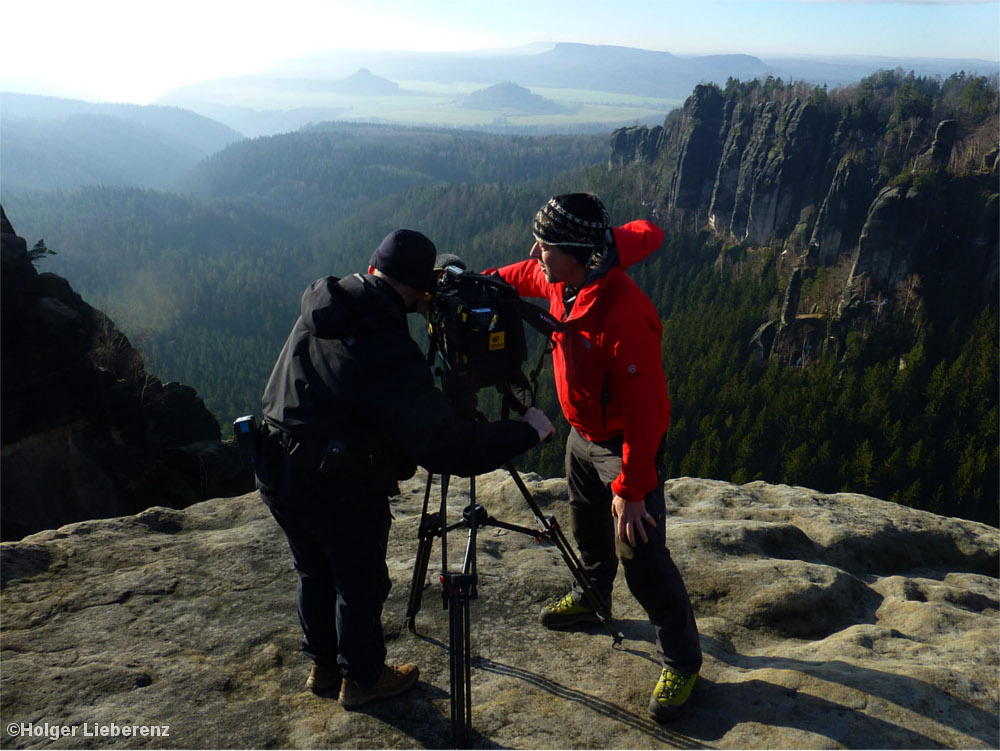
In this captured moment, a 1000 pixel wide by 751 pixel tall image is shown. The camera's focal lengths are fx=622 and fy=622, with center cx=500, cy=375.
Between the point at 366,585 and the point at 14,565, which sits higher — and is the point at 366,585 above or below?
above

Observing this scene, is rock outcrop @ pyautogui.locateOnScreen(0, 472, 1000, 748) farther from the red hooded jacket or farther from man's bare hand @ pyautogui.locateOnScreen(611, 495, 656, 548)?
the red hooded jacket

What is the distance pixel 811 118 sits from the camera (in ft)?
353

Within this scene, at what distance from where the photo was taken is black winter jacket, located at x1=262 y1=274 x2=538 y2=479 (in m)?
4.10

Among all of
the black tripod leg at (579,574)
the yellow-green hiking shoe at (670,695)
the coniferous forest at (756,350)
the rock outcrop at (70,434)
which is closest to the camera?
the yellow-green hiking shoe at (670,695)

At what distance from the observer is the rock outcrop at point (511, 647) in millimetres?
4891

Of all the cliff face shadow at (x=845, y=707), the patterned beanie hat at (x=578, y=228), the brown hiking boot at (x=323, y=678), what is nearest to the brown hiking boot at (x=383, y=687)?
the brown hiking boot at (x=323, y=678)

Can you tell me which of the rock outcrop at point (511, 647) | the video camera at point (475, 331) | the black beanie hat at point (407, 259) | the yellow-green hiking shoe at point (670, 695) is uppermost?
the black beanie hat at point (407, 259)

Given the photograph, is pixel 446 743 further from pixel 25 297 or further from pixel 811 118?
pixel 811 118

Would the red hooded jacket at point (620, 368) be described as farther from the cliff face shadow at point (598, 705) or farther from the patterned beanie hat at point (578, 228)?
the cliff face shadow at point (598, 705)

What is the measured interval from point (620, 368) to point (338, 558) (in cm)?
257

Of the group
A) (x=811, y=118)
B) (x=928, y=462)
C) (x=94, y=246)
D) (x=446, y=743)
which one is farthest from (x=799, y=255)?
(x=94, y=246)

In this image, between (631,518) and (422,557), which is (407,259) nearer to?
(631,518)

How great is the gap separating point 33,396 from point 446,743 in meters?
25.1

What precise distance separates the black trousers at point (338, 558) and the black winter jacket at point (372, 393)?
37cm
